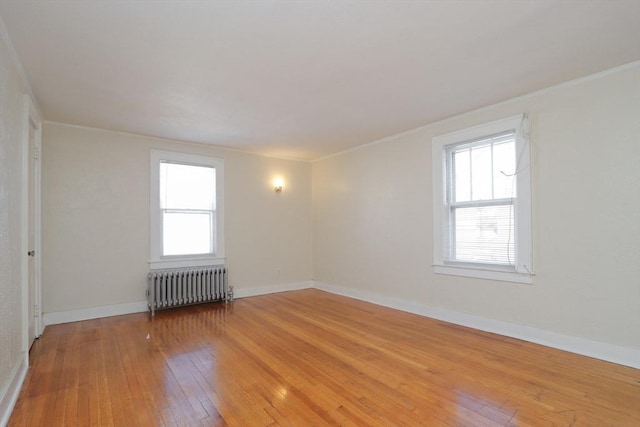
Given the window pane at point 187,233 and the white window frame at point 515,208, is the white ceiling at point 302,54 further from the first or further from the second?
the window pane at point 187,233

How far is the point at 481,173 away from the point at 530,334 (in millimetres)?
1841

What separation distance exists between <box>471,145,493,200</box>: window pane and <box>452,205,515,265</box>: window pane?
17 centimetres

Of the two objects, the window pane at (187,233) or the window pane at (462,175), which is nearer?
the window pane at (462,175)

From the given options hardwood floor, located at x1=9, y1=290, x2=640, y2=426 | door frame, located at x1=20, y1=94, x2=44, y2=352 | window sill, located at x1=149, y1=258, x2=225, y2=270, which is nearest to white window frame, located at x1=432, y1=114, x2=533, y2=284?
hardwood floor, located at x1=9, y1=290, x2=640, y2=426

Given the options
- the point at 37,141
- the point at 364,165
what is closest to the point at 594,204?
the point at 364,165

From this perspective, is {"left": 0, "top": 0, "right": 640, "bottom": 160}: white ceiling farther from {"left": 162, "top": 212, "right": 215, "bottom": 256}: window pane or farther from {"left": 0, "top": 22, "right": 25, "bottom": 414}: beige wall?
{"left": 162, "top": 212, "right": 215, "bottom": 256}: window pane

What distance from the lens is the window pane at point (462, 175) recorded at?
4082 millimetres

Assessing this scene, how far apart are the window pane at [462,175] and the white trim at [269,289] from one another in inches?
136

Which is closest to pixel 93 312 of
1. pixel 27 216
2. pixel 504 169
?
pixel 27 216

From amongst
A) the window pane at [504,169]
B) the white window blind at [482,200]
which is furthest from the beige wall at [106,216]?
the window pane at [504,169]

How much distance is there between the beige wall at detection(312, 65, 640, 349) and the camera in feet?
9.35

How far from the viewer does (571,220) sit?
3160 millimetres

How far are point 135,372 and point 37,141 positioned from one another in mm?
2873

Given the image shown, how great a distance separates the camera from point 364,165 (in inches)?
215
